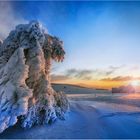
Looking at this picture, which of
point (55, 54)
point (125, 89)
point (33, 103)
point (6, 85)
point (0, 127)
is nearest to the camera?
point (0, 127)

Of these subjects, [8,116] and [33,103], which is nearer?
[8,116]

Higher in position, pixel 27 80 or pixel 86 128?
pixel 27 80

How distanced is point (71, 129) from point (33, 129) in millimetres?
1817

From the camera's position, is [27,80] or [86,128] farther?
[27,80]

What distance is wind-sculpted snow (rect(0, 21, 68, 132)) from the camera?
8.39 metres

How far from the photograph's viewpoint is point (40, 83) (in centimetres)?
1064

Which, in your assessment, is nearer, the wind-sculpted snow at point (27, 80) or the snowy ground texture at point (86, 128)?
the wind-sculpted snow at point (27, 80)

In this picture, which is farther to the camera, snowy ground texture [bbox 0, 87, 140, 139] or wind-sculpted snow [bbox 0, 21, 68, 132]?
snowy ground texture [bbox 0, 87, 140, 139]

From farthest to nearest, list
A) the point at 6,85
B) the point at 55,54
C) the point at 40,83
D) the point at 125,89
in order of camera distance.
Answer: the point at 125,89 < the point at 55,54 < the point at 40,83 < the point at 6,85

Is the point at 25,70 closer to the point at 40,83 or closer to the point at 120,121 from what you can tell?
the point at 40,83

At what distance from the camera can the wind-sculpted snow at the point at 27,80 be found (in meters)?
8.39

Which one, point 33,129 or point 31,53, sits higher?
point 31,53

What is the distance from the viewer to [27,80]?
10273 mm

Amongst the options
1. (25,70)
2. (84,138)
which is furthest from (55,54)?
(84,138)
